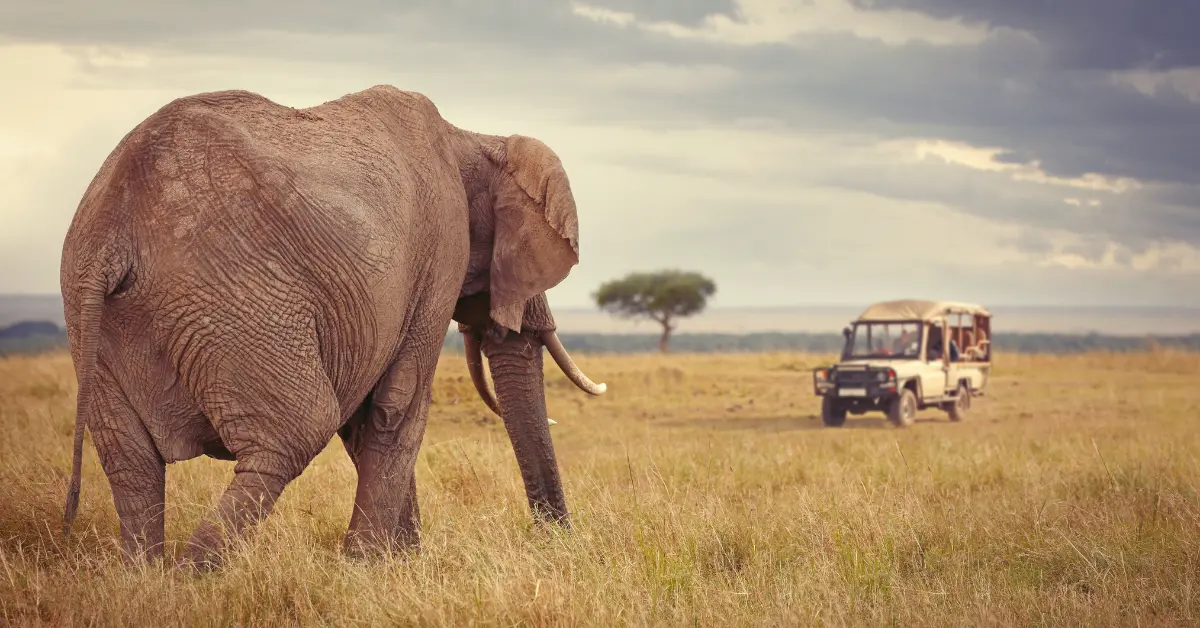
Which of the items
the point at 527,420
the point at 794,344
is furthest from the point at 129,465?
the point at 794,344

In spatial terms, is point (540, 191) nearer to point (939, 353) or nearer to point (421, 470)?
point (421, 470)

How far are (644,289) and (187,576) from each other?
63.5 metres

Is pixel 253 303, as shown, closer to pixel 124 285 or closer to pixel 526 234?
pixel 124 285

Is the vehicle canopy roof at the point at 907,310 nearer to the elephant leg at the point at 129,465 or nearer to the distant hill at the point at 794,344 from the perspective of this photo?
the elephant leg at the point at 129,465

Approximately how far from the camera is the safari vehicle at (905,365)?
1981 cm

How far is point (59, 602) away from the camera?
530 centimetres

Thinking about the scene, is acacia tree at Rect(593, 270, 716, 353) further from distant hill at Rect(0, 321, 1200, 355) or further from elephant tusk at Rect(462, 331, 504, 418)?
elephant tusk at Rect(462, 331, 504, 418)

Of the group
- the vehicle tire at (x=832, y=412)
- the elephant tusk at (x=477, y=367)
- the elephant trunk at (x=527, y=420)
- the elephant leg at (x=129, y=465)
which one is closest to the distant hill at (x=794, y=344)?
the vehicle tire at (x=832, y=412)

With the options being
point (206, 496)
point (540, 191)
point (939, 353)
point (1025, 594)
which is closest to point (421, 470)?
point (206, 496)

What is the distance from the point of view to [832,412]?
20.4 m

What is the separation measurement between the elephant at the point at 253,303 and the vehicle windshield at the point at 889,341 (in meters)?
15.7

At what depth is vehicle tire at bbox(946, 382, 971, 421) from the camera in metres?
22.0

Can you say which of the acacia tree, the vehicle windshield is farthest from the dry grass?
the acacia tree

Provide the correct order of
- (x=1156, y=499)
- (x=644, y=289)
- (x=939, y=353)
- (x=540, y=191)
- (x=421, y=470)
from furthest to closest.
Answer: (x=644, y=289) < (x=939, y=353) < (x=421, y=470) < (x=1156, y=499) < (x=540, y=191)
